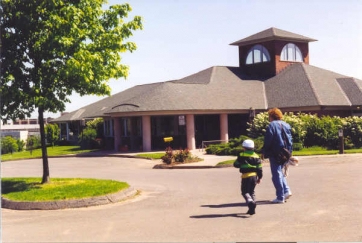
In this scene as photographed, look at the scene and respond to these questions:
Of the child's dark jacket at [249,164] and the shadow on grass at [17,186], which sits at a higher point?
the child's dark jacket at [249,164]

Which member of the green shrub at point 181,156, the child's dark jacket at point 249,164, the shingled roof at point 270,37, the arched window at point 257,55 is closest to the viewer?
the child's dark jacket at point 249,164

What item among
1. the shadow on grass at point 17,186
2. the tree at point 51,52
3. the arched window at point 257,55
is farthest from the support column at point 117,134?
the tree at point 51,52

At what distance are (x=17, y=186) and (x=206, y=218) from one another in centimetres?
779

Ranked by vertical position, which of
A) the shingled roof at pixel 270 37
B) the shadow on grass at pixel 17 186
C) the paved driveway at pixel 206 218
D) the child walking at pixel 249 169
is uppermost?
the shingled roof at pixel 270 37

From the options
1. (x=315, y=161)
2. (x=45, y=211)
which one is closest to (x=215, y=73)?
(x=315, y=161)

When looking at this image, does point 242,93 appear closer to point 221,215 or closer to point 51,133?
point 51,133

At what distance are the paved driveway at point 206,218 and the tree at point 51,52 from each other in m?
3.41

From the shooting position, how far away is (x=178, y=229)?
7.58 metres

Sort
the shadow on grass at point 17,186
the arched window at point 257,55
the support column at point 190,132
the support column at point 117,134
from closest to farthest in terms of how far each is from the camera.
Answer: the shadow on grass at point 17,186, the support column at point 190,132, the support column at point 117,134, the arched window at point 257,55

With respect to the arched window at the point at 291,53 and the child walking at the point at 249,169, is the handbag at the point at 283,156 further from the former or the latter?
the arched window at the point at 291,53

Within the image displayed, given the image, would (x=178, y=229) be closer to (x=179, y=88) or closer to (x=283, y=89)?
(x=179, y=88)

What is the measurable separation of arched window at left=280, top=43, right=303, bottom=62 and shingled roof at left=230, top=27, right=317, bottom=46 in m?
0.69

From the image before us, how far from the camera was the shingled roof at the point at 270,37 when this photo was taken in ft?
129

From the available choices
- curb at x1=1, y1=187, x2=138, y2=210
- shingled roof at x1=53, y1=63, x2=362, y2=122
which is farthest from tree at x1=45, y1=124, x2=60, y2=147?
curb at x1=1, y1=187, x2=138, y2=210
